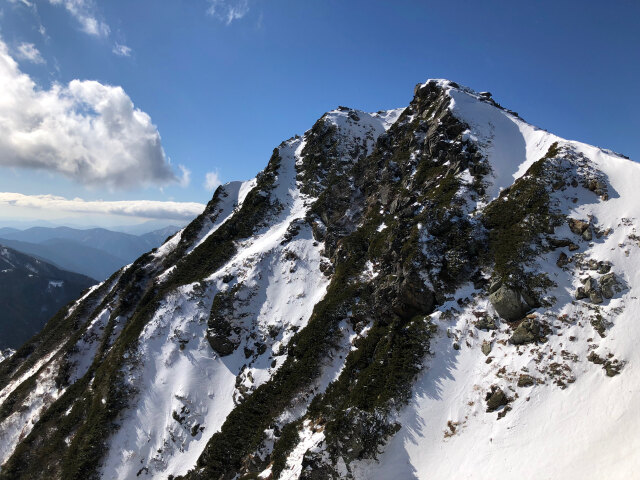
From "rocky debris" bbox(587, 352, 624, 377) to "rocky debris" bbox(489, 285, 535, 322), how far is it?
4995 millimetres

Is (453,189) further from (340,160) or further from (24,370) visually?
(24,370)

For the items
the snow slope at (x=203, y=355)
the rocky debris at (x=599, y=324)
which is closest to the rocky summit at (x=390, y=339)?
the rocky debris at (x=599, y=324)

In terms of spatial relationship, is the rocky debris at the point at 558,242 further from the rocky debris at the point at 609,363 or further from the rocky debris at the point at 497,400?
the rocky debris at the point at 497,400

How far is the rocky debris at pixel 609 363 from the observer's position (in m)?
19.0

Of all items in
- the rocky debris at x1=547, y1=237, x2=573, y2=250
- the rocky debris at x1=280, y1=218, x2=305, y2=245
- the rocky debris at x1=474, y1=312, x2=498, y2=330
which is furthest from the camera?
the rocky debris at x1=280, y1=218, x2=305, y2=245

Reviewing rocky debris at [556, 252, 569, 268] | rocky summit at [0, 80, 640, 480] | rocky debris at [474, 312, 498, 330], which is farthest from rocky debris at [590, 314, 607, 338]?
rocky debris at [474, 312, 498, 330]

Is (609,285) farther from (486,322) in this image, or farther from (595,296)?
(486,322)

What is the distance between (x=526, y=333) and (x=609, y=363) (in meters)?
4.68

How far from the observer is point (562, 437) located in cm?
1761

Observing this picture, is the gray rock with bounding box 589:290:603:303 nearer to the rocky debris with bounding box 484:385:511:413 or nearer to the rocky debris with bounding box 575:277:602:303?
the rocky debris with bounding box 575:277:602:303

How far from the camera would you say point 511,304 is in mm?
24672

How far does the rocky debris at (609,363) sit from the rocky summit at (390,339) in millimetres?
103

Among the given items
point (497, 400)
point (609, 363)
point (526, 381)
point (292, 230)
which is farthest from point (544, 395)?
point (292, 230)

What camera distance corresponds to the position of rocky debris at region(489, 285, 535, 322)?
80.3 ft
